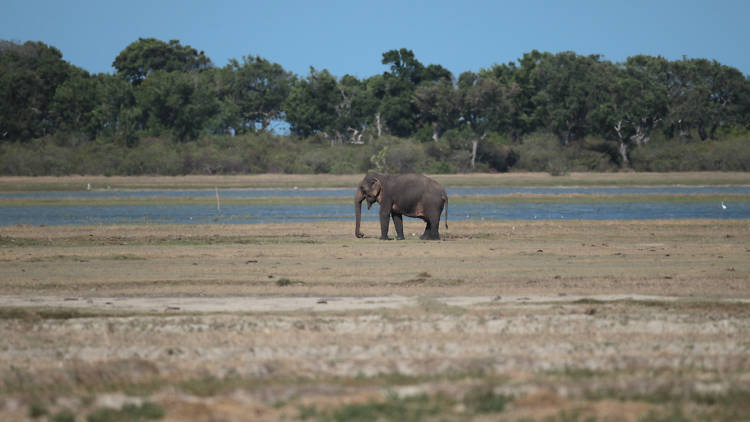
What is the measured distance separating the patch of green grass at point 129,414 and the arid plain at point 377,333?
0.03 metres

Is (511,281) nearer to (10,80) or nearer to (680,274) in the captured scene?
(680,274)

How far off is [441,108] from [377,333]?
81.8m

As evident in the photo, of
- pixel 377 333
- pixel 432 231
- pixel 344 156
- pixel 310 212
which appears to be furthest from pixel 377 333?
pixel 344 156

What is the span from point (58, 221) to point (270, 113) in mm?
73432

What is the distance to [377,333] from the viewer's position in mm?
12953

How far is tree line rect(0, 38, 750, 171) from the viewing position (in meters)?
91.1

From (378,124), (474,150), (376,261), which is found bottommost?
(376,261)

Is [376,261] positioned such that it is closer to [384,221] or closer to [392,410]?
[384,221]

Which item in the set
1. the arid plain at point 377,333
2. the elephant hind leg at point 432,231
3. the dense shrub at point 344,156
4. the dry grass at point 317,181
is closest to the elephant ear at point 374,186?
the elephant hind leg at point 432,231

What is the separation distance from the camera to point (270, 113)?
4370 inches

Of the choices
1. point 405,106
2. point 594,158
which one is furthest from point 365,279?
point 405,106

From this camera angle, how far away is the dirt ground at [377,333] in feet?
29.2

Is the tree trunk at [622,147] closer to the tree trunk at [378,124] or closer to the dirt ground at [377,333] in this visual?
the tree trunk at [378,124]

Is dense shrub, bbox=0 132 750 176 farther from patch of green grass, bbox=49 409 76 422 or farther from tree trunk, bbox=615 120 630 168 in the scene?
patch of green grass, bbox=49 409 76 422
